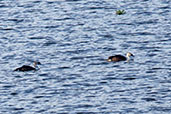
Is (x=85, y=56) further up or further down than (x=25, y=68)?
further down

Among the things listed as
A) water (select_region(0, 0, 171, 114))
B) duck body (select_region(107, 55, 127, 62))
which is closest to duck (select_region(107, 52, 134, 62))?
duck body (select_region(107, 55, 127, 62))

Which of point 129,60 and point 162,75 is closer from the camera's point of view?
point 162,75

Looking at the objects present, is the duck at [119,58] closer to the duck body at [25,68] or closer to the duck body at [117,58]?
the duck body at [117,58]

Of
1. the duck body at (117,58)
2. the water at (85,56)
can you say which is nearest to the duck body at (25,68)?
the water at (85,56)

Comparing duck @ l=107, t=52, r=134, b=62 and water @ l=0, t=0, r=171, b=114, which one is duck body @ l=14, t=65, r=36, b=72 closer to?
water @ l=0, t=0, r=171, b=114

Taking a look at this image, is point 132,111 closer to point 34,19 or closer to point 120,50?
point 120,50

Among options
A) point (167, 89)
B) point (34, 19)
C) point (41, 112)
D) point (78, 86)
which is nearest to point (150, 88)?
point (167, 89)

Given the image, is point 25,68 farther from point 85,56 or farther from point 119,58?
point 119,58

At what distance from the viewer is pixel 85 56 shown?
5147cm

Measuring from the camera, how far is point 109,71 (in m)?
48.0

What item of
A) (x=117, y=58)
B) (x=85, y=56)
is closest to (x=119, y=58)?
(x=117, y=58)

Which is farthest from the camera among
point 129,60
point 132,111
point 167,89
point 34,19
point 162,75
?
point 34,19

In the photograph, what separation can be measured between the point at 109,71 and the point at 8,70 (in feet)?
19.8

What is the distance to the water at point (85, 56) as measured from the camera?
41656 mm
